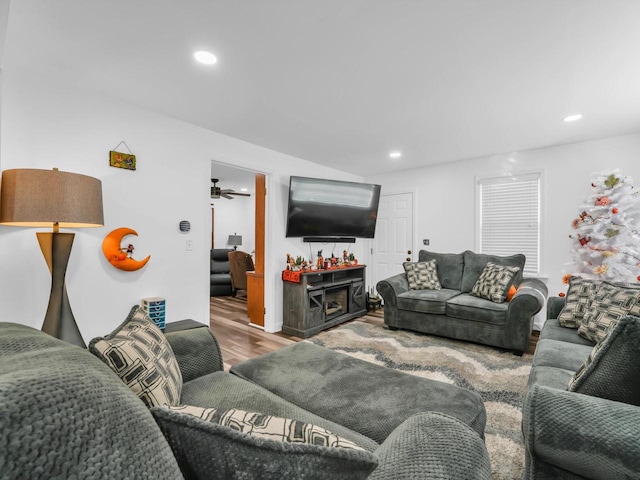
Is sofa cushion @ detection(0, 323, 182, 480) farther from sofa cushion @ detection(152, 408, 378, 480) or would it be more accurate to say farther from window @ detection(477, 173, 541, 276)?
window @ detection(477, 173, 541, 276)

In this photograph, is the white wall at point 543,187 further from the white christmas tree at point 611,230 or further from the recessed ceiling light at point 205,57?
the recessed ceiling light at point 205,57

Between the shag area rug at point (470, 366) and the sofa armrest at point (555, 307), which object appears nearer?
the shag area rug at point (470, 366)

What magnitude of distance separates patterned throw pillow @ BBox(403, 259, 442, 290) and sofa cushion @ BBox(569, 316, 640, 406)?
3.10m

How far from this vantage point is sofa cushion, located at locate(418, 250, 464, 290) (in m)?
4.30

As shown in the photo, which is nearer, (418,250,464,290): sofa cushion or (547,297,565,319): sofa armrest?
(547,297,565,319): sofa armrest

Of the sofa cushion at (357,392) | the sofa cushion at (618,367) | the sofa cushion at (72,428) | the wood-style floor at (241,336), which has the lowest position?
the wood-style floor at (241,336)

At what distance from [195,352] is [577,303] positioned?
9.22 feet

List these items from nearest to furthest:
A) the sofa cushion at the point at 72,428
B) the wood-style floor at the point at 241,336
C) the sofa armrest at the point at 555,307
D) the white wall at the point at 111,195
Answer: the sofa cushion at the point at 72,428
the white wall at the point at 111,195
the sofa armrest at the point at 555,307
the wood-style floor at the point at 241,336

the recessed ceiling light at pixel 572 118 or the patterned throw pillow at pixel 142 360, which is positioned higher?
the recessed ceiling light at pixel 572 118

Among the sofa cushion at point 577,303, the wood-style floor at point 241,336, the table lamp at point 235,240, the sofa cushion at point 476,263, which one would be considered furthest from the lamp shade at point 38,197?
the table lamp at point 235,240

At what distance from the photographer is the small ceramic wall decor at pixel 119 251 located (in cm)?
253

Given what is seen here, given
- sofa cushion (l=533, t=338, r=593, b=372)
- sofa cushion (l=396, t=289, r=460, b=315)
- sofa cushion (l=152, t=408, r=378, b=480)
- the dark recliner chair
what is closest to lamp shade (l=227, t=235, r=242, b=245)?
the dark recliner chair

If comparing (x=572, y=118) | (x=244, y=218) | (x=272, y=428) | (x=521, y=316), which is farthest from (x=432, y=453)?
(x=244, y=218)

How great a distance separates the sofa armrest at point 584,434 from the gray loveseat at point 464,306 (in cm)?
244
